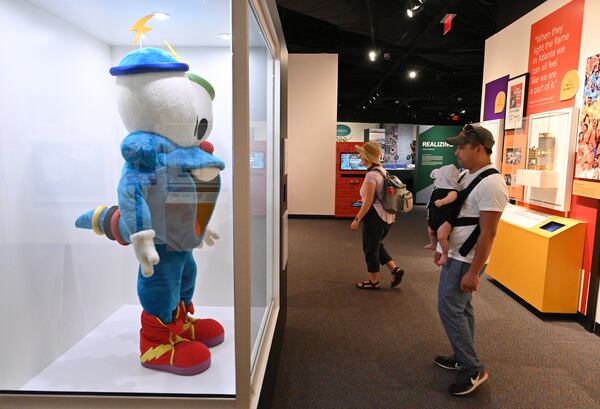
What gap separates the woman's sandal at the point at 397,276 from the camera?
14.6 ft

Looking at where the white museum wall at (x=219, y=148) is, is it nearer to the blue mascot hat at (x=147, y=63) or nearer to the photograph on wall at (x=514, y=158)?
the blue mascot hat at (x=147, y=63)

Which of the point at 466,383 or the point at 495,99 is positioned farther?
the point at 495,99

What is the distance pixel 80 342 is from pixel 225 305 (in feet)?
2.40

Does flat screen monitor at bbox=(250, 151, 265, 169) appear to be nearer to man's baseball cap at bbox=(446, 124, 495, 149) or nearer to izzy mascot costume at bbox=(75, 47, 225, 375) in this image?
izzy mascot costume at bbox=(75, 47, 225, 375)

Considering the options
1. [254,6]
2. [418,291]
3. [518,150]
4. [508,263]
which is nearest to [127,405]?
[254,6]

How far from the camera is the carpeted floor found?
8.16ft

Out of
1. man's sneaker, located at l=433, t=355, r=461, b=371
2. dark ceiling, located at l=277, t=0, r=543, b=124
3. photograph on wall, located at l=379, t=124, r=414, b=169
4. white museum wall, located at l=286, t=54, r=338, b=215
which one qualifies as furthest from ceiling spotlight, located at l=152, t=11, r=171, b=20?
photograph on wall, located at l=379, t=124, r=414, b=169

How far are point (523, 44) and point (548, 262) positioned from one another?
8.05 ft

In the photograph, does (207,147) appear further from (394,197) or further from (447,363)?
(394,197)

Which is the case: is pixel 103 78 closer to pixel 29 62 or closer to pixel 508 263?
pixel 29 62

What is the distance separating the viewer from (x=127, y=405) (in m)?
1.64

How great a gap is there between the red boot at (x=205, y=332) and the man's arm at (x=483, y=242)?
4.56 ft

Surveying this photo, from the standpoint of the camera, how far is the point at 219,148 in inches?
84.0

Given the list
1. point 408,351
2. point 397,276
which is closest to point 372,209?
point 397,276
